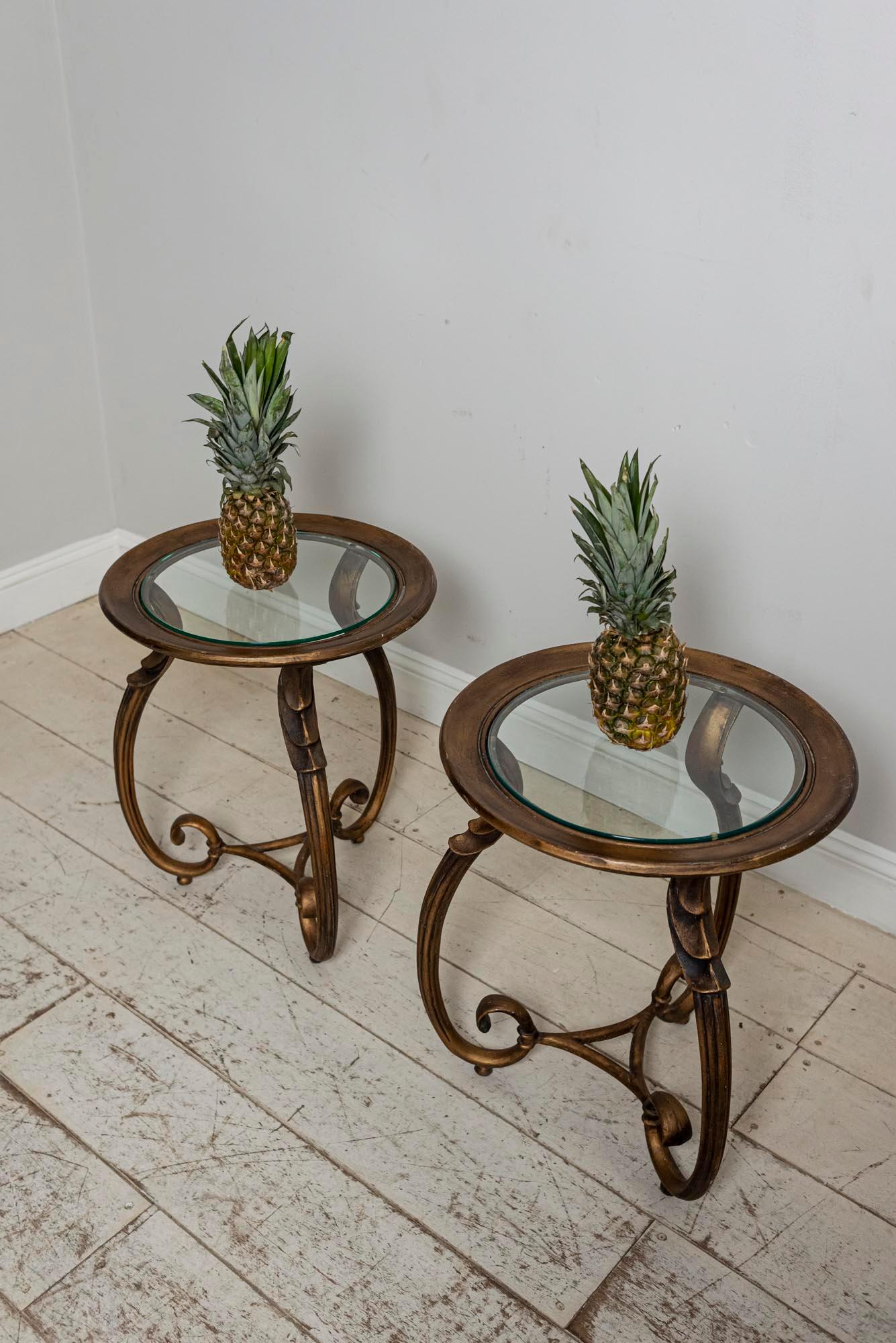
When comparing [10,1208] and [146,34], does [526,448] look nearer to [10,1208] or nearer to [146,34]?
[146,34]

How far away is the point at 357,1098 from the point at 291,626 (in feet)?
2.09

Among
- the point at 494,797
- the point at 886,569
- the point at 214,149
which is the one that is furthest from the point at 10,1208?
the point at 214,149

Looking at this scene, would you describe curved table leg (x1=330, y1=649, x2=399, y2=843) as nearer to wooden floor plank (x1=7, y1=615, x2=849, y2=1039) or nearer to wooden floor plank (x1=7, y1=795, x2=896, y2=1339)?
wooden floor plank (x1=7, y1=615, x2=849, y2=1039)

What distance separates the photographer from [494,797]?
4.31 feet

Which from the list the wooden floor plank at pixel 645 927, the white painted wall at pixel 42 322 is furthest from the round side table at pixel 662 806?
the white painted wall at pixel 42 322

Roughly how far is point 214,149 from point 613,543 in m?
1.39

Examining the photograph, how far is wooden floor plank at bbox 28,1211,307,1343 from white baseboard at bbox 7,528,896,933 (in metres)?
0.69

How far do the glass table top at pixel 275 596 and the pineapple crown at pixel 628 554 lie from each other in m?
0.45

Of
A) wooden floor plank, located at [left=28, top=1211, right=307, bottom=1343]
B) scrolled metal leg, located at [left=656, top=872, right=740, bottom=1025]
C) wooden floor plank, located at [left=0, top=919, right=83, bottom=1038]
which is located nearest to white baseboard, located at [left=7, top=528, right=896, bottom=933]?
scrolled metal leg, located at [left=656, top=872, right=740, bottom=1025]

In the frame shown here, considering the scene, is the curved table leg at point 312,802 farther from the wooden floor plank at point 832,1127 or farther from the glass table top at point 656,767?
the wooden floor plank at point 832,1127

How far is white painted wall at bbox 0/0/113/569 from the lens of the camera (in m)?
2.41

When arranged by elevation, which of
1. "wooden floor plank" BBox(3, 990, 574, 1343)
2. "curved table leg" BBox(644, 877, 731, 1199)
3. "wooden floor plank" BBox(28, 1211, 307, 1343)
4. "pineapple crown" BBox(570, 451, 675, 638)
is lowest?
"wooden floor plank" BBox(28, 1211, 307, 1343)

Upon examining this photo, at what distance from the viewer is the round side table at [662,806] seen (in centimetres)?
126

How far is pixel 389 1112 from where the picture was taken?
1555mm
